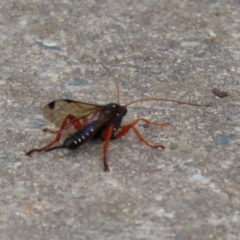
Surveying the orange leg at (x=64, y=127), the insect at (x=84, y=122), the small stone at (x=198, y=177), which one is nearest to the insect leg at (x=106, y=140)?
the insect at (x=84, y=122)

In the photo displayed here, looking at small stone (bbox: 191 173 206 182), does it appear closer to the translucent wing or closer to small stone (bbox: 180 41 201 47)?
the translucent wing

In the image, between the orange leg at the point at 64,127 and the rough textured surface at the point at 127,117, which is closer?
the rough textured surface at the point at 127,117

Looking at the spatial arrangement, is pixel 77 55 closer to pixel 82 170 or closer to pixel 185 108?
pixel 185 108

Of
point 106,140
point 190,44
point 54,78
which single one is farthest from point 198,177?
point 190,44

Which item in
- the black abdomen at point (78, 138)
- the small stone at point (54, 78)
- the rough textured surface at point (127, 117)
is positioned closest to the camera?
the rough textured surface at point (127, 117)

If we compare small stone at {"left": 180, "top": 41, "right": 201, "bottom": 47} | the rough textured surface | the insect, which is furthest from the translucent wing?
small stone at {"left": 180, "top": 41, "right": 201, "bottom": 47}

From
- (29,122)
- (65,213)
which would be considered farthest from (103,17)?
(65,213)

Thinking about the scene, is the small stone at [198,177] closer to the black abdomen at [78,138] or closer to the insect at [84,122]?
the insect at [84,122]
